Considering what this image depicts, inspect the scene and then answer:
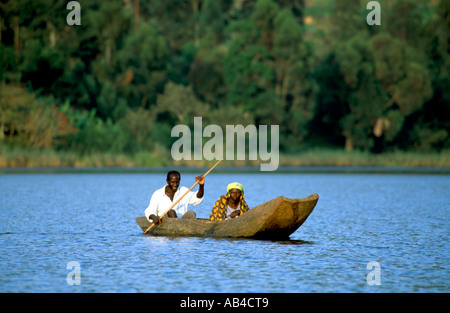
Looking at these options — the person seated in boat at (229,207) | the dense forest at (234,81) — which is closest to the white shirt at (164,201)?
the person seated in boat at (229,207)

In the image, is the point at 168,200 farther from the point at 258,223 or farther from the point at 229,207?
the point at 258,223

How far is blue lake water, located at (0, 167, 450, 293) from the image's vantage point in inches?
529

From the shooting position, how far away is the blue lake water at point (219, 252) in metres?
13.4

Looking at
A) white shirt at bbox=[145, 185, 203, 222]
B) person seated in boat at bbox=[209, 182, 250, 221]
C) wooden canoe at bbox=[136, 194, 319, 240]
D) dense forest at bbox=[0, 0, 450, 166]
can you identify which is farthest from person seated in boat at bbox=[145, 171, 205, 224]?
dense forest at bbox=[0, 0, 450, 166]

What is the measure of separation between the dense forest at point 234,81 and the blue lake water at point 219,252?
27.2 m

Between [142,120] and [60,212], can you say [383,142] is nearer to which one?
[142,120]

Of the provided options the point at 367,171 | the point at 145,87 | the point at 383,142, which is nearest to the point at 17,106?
the point at 145,87

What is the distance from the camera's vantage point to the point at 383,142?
216 ft

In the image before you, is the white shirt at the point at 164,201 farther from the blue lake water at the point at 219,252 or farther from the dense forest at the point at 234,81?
the dense forest at the point at 234,81

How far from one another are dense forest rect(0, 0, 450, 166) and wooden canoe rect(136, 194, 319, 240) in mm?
35445

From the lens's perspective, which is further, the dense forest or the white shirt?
the dense forest

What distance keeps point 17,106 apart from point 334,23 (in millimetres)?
49046

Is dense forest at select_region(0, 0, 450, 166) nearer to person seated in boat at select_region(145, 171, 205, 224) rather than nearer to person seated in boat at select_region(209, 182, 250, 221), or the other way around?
person seated in boat at select_region(145, 171, 205, 224)

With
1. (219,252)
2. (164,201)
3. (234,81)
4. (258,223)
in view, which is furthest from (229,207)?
(234,81)
